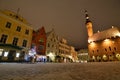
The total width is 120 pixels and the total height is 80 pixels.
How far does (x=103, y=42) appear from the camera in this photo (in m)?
50.7

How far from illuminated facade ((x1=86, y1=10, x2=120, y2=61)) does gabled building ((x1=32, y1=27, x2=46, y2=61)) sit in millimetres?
31870

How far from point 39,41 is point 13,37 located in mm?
9689

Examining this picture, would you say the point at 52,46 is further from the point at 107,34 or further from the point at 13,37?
the point at 107,34

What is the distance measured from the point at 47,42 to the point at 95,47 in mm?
32082

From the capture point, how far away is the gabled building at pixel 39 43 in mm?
29581

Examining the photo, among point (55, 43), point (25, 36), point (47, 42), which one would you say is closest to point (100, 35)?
point (55, 43)

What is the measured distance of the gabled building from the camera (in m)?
29.6

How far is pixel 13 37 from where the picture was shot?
2288cm

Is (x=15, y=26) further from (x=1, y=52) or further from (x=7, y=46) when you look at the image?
(x=1, y=52)

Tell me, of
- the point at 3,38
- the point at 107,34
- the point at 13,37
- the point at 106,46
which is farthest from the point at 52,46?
the point at 107,34

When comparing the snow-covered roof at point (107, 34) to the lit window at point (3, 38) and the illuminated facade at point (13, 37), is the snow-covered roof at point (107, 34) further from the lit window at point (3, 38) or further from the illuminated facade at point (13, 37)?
the lit window at point (3, 38)

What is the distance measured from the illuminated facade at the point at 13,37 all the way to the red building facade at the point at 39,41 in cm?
253

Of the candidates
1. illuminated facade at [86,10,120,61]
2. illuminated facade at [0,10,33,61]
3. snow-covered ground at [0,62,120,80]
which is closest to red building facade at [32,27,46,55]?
illuminated facade at [0,10,33,61]

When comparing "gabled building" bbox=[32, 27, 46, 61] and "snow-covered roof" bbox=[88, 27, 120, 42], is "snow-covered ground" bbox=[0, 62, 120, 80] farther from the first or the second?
"snow-covered roof" bbox=[88, 27, 120, 42]
